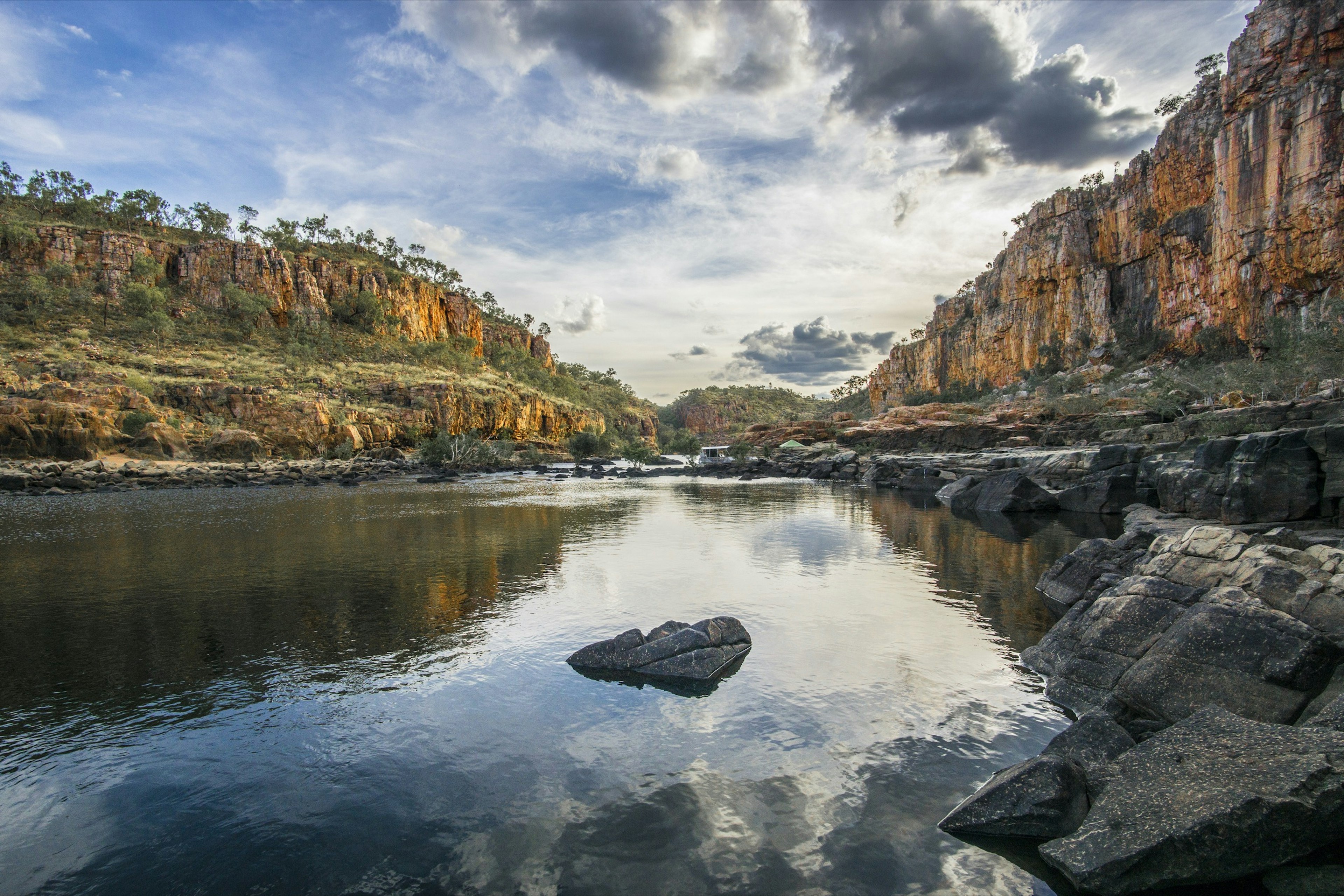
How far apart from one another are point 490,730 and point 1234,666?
7.80 meters

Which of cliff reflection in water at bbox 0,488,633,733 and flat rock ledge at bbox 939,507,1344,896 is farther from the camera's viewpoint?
cliff reflection in water at bbox 0,488,633,733

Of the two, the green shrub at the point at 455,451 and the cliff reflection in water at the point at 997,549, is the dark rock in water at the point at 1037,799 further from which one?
the green shrub at the point at 455,451

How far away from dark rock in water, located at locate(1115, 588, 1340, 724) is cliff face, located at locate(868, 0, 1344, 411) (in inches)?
2550

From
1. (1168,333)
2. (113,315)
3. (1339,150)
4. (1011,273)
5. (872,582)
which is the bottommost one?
(872,582)

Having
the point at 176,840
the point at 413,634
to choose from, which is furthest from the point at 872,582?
the point at 176,840

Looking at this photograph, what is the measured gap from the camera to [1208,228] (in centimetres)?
6950

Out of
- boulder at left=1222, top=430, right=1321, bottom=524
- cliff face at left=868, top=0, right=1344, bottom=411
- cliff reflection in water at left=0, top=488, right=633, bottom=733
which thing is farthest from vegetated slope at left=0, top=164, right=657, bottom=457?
cliff face at left=868, top=0, right=1344, bottom=411

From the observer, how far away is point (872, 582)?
1411cm

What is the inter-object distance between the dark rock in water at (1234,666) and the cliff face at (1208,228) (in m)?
64.8

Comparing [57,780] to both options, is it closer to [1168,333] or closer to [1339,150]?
[1339,150]

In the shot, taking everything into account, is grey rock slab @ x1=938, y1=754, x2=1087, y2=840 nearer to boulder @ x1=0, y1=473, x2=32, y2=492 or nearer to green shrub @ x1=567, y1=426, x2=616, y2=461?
boulder @ x1=0, y1=473, x2=32, y2=492

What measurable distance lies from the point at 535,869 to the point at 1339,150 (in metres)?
76.2

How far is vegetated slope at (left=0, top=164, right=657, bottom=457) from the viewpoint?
190ft

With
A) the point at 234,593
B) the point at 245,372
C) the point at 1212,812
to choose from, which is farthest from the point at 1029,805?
the point at 245,372
